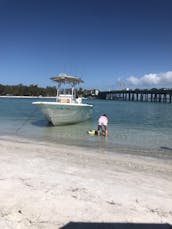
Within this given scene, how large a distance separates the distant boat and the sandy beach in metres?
11.8

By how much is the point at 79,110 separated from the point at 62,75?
10.3ft

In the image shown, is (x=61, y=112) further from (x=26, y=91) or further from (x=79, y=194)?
(x=26, y=91)

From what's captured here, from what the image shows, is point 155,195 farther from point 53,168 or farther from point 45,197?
point 53,168

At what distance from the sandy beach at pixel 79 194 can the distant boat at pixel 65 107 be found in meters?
11.8

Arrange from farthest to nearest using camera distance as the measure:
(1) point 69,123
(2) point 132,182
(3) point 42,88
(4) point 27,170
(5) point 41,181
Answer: (3) point 42,88, (1) point 69,123, (4) point 27,170, (2) point 132,182, (5) point 41,181

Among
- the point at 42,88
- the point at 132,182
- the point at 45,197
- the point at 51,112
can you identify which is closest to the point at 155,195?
the point at 132,182

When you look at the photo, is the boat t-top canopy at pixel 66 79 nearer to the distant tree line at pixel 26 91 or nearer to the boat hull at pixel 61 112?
the boat hull at pixel 61 112

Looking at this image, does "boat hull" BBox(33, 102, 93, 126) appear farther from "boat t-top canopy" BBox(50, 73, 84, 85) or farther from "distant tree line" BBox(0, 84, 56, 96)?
"distant tree line" BBox(0, 84, 56, 96)

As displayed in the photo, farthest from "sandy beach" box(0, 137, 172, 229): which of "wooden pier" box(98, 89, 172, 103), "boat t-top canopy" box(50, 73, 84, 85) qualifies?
"wooden pier" box(98, 89, 172, 103)

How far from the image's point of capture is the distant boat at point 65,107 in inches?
784

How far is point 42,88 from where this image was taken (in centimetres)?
17762

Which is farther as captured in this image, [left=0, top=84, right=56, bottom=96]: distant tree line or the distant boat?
[left=0, top=84, right=56, bottom=96]: distant tree line

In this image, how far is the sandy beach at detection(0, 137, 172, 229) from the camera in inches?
164

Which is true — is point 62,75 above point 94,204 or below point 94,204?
above
